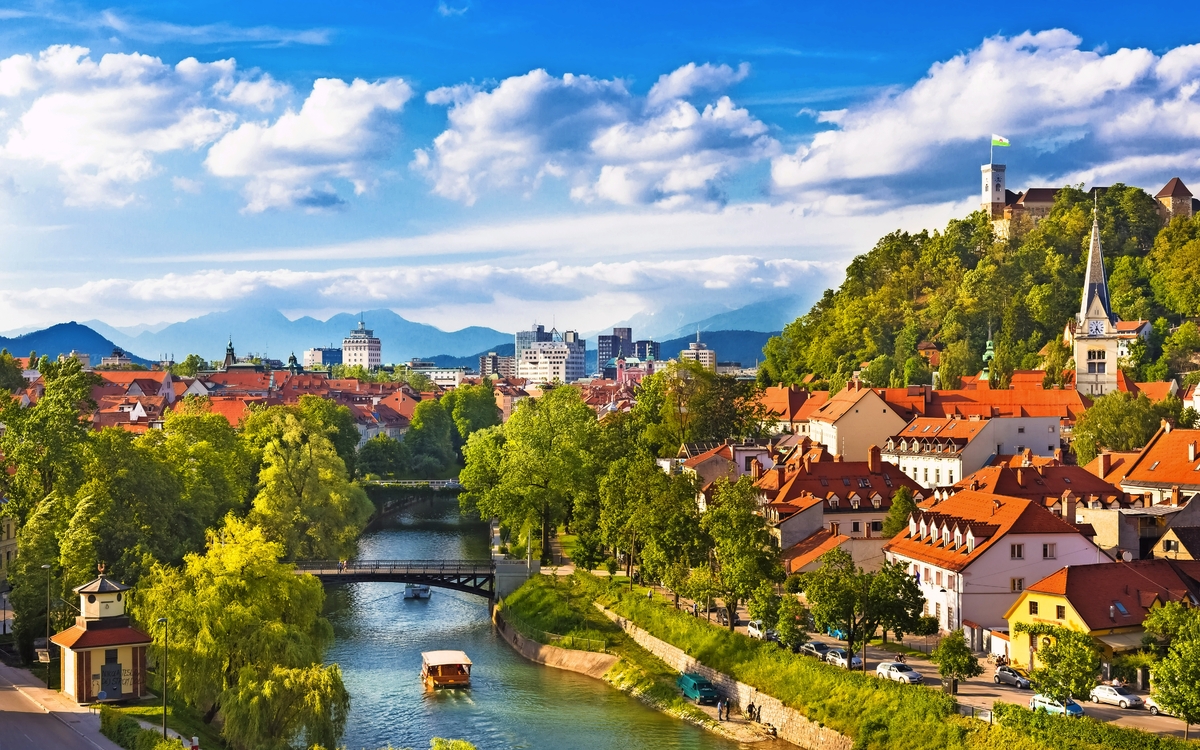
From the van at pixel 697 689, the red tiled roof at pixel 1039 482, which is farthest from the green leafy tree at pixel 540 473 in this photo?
the van at pixel 697 689

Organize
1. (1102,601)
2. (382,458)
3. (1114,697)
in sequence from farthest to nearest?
(382,458)
(1102,601)
(1114,697)

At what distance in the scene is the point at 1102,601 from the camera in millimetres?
44312

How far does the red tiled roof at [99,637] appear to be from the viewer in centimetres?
4302

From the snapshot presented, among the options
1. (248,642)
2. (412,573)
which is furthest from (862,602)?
(412,573)

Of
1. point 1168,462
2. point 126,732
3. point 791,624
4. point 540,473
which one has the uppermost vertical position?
point 1168,462

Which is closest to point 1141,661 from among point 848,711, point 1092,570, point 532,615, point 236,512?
point 1092,570

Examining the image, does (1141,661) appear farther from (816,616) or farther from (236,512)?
(236,512)

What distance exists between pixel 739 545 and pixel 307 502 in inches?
1089

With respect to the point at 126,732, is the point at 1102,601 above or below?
above

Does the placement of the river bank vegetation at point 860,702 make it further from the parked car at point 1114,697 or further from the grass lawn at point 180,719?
the grass lawn at point 180,719

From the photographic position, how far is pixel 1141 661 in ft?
137

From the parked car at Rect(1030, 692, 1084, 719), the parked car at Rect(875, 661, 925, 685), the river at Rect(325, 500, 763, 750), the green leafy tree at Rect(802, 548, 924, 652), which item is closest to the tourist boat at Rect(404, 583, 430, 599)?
the river at Rect(325, 500, 763, 750)

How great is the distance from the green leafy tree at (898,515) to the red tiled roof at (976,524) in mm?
3480

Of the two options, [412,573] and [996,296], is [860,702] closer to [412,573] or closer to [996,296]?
[412,573]
